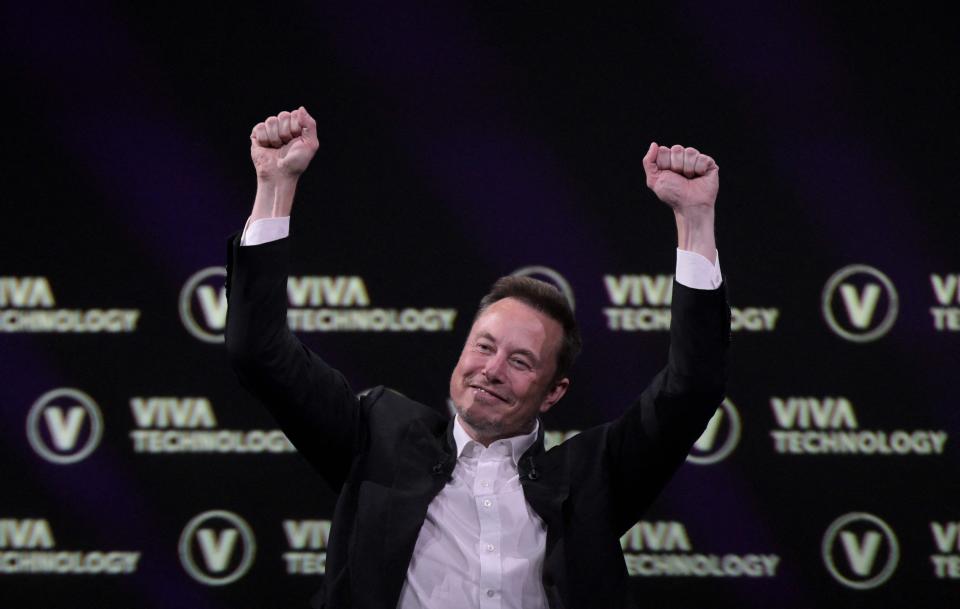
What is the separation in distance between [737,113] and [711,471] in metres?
1.06

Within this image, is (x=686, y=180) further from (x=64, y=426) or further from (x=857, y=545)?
(x=64, y=426)

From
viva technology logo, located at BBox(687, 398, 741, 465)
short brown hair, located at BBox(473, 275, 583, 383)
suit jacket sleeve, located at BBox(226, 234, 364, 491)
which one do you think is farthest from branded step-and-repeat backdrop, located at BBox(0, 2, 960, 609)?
suit jacket sleeve, located at BBox(226, 234, 364, 491)

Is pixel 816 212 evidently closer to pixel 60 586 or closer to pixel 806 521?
pixel 806 521

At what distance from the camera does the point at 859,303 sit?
3.31 m

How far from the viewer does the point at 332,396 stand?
7.25 feet

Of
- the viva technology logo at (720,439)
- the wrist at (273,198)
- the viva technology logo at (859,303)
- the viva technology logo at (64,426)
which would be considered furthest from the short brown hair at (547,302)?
the viva technology logo at (64,426)

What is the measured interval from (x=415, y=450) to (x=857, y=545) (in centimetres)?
167

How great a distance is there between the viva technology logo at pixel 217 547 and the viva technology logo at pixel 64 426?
1.29 feet

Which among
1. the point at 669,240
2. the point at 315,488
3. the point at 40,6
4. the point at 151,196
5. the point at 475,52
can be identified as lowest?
the point at 315,488

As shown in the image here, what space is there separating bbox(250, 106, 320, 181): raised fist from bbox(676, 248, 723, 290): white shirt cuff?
27.8 inches

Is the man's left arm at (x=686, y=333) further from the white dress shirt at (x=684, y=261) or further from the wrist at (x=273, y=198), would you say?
the wrist at (x=273, y=198)

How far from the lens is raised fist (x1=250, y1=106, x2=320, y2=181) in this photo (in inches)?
82.2

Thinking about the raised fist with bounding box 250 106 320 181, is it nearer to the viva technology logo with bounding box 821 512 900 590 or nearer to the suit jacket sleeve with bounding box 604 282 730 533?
the suit jacket sleeve with bounding box 604 282 730 533

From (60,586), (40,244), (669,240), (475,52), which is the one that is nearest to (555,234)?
(669,240)
